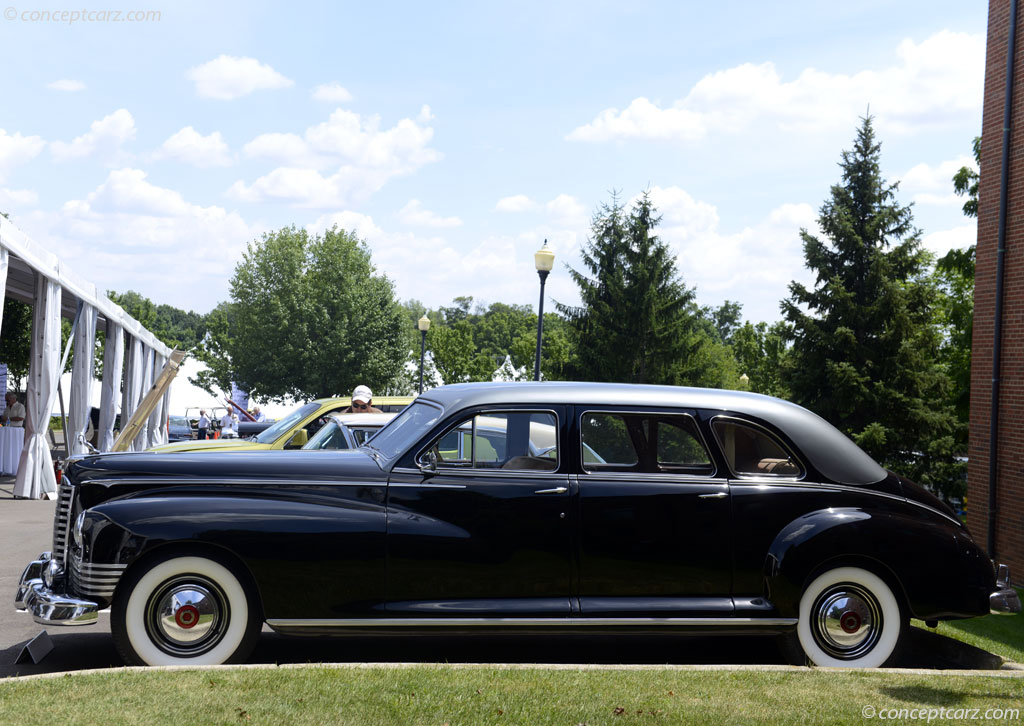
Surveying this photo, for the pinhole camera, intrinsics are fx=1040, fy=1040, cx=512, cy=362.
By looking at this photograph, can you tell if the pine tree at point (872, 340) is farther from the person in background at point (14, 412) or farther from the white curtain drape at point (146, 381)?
the person in background at point (14, 412)

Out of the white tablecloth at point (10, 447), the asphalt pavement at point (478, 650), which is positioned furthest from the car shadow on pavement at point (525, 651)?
the white tablecloth at point (10, 447)

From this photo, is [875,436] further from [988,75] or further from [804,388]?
[988,75]

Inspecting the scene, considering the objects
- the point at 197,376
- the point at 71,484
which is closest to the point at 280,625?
the point at 71,484

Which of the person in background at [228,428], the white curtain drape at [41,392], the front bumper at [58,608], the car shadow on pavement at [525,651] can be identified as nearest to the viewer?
the front bumper at [58,608]

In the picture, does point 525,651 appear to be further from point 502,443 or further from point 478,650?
point 502,443

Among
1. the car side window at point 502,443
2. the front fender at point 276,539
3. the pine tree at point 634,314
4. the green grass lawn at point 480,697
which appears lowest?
the green grass lawn at point 480,697

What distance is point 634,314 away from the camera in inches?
1752

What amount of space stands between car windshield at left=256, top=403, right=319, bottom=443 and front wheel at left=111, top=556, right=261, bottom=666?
5.75 metres

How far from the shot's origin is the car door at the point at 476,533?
20.1 feet

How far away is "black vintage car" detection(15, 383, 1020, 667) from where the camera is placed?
5.96 m

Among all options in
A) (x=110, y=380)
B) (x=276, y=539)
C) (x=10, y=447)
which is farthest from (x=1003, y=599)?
(x=10, y=447)

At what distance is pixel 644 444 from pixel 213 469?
2.65 meters

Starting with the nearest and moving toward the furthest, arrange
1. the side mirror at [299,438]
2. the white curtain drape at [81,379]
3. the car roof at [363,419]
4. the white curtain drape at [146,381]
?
1. the car roof at [363,419]
2. the side mirror at [299,438]
3. the white curtain drape at [81,379]
4. the white curtain drape at [146,381]

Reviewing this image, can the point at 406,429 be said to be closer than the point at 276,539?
No
